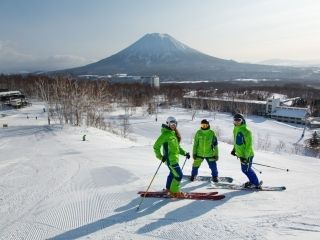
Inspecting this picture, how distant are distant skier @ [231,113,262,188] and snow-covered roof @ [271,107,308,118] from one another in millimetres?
61675

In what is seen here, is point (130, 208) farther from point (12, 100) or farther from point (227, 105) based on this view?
point (227, 105)

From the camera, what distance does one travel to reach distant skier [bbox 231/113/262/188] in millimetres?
7184

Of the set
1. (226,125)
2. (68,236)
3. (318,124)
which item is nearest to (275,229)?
(68,236)

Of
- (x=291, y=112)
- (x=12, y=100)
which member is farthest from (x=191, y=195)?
(x=291, y=112)

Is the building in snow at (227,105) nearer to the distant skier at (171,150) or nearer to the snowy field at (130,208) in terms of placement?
the snowy field at (130,208)

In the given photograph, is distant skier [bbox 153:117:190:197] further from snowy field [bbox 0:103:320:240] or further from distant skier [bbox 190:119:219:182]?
distant skier [bbox 190:119:219:182]

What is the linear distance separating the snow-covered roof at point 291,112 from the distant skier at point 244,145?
2428 inches

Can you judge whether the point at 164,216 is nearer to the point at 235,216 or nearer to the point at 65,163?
the point at 235,216

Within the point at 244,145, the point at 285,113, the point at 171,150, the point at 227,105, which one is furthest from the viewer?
the point at 227,105

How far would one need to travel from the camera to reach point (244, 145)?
7250 millimetres

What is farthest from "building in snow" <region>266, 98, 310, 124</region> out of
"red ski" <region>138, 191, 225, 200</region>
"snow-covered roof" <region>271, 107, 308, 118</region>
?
"red ski" <region>138, 191, 225, 200</region>

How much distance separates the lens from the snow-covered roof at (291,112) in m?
65.8

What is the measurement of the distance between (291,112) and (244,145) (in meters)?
65.3


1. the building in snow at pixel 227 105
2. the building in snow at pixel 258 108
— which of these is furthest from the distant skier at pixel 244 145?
the building in snow at pixel 227 105
